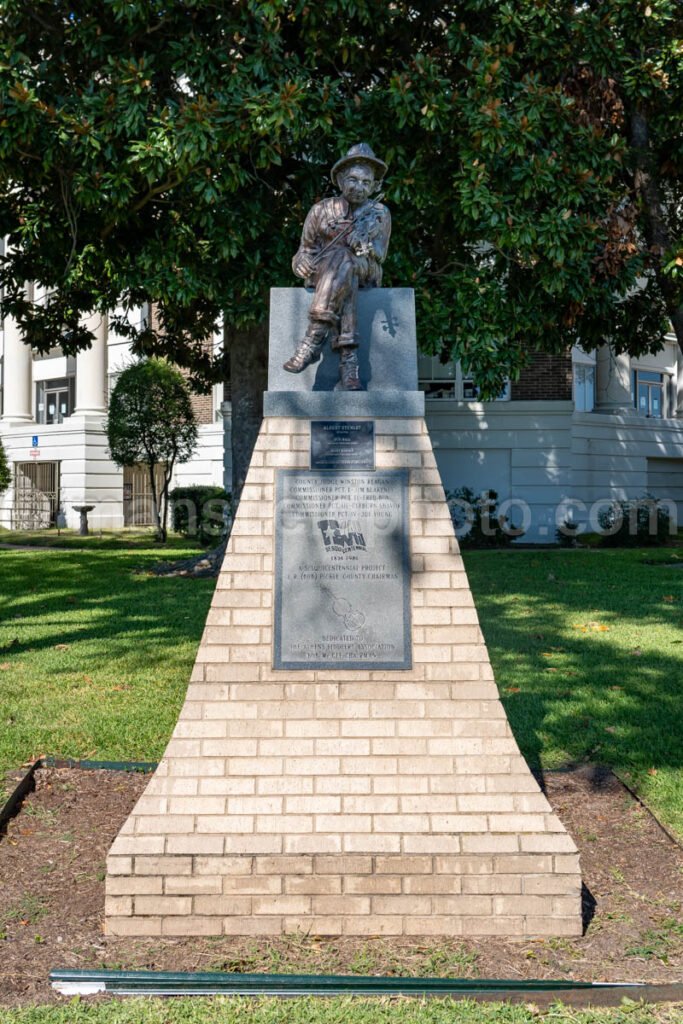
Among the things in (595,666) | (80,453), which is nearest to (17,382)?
(80,453)

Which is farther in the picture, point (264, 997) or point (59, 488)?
point (59, 488)

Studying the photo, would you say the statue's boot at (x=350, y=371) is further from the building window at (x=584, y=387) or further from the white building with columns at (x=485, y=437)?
the building window at (x=584, y=387)

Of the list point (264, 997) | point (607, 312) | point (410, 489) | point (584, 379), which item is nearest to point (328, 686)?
point (410, 489)

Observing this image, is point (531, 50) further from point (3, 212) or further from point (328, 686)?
point (328, 686)

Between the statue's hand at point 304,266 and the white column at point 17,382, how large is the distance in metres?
29.0

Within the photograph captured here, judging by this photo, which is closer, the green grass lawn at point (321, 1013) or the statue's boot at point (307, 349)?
the green grass lawn at point (321, 1013)

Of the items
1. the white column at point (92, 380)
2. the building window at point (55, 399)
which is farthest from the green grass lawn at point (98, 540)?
the building window at point (55, 399)

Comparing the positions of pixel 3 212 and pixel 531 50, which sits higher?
→ pixel 531 50

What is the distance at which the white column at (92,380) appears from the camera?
29438 mm

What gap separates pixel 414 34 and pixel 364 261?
9.83 metres

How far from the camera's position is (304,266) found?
4.96 meters

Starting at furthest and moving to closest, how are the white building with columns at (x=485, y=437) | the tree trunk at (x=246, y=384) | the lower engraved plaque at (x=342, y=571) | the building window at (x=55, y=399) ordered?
the building window at (x=55, y=399), the white building with columns at (x=485, y=437), the tree trunk at (x=246, y=384), the lower engraved plaque at (x=342, y=571)

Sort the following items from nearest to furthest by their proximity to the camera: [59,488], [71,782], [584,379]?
[71,782]
[584,379]
[59,488]

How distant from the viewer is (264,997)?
365cm
